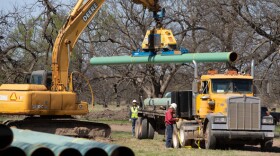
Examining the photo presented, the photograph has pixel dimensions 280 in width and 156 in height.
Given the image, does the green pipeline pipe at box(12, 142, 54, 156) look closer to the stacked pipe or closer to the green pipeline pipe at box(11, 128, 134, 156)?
the stacked pipe

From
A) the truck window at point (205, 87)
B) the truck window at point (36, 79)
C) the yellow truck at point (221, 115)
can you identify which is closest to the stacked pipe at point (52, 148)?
the yellow truck at point (221, 115)

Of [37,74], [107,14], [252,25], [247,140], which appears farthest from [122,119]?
[247,140]

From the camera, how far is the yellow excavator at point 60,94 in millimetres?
21609

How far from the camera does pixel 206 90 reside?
21.6m

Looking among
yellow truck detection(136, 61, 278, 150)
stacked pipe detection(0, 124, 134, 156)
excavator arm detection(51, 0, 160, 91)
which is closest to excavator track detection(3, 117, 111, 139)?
excavator arm detection(51, 0, 160, 91)

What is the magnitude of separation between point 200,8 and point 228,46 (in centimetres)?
353

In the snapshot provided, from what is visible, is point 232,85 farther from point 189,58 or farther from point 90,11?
point 90,11

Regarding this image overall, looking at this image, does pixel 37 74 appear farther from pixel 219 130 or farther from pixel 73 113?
pixel 219 130

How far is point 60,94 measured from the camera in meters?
22.1

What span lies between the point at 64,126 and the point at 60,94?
1627 mm

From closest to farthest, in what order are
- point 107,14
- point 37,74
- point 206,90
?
point 206,90 → point 37,74 → point 107,14

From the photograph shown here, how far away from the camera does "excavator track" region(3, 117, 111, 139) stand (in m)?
22.5

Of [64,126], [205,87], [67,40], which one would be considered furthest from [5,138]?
[67,40]

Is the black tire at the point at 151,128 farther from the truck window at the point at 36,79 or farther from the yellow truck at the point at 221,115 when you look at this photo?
the truck window at the point at 36,79
